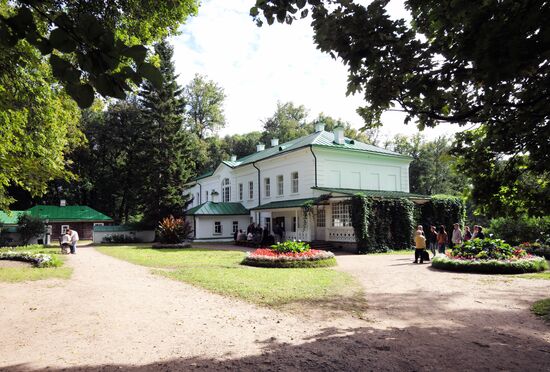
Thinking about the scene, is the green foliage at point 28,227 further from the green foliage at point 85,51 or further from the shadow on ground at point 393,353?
the green foliage at point 85,51

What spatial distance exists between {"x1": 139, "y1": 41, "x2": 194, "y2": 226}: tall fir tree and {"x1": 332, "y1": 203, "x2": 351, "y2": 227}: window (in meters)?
16.9

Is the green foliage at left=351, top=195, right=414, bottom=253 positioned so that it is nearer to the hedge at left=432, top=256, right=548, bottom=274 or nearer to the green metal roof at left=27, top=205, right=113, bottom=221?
the hedge at left=432, top=256, right=548, bottom=274

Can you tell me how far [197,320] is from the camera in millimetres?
6703

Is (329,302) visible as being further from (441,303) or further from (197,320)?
(197,320)

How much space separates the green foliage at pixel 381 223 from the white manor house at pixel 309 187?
2.83ft

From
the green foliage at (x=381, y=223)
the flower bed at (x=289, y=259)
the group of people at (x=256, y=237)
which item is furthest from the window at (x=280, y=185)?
the flower bed at (x=289, y=259)

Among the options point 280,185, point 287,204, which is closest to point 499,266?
point 287,204

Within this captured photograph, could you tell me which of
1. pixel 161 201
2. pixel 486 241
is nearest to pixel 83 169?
pixel 161 201

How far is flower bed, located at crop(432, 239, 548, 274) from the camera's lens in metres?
12.8

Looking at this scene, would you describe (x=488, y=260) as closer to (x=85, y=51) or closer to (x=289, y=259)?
(x=289, y=259)

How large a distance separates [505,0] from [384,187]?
87.1ft

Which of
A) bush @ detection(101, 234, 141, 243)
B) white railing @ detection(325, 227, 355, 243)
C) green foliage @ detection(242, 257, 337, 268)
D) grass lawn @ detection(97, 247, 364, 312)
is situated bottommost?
grass lawn @ detection(97, 247, 364, 312)

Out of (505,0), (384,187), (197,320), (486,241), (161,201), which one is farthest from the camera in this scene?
(161,201)

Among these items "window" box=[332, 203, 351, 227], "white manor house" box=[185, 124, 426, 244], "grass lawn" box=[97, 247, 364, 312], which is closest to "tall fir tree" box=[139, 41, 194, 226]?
"white manor house" box=[185, 124, 426, 244]
